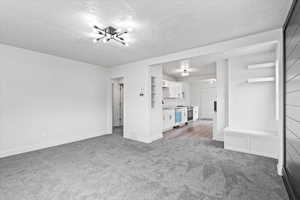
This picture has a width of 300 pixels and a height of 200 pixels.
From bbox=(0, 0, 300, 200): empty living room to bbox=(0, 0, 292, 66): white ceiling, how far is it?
2cm

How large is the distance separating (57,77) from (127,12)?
128 inches

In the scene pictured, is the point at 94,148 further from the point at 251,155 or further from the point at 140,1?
the point at 251,155

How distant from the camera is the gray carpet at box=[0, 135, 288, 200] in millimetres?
1895

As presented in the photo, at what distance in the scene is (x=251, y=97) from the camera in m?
3.62

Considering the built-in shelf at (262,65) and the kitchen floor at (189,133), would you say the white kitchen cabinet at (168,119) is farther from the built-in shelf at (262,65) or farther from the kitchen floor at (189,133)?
the built-in shelf at (262,65)

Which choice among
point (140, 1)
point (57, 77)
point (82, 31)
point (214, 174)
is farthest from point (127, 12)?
point (57, 77)

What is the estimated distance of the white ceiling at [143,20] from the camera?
1.91 meters

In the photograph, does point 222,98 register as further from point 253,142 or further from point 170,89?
point 170,89

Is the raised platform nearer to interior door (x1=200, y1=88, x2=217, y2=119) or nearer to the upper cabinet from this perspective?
the upper cabinet

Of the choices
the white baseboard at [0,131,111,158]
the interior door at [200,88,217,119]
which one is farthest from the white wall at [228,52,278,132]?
the interior door at [200,88,217,119]

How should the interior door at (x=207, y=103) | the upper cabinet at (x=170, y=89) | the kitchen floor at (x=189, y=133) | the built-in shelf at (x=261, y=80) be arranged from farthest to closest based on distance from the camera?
the interior door at (x=207, y=103) < the upper cabinet at (x=170, y=89) < the kitchen floor at (x=189, y=133) < the built-in shelf at (x=261, y=80)

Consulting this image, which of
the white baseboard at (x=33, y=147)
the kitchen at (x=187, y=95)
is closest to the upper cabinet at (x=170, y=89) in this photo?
the kitchen at (x=187, y=95)

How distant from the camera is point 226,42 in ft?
10.00

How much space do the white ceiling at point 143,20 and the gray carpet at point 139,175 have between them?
2554 mm
